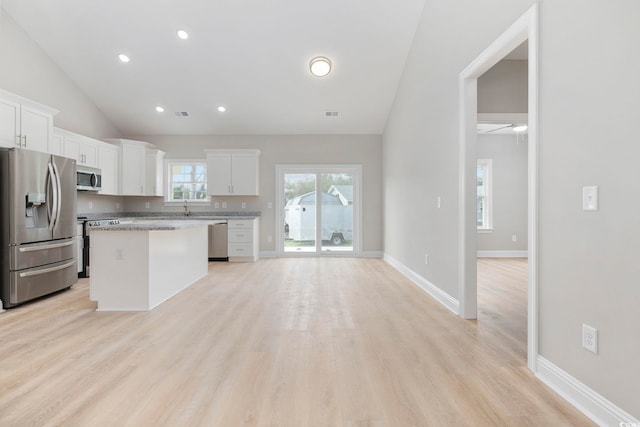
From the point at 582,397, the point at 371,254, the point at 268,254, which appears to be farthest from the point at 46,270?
the point at 371,254

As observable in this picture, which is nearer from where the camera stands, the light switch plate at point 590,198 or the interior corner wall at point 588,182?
the interior corner wall at point 588,182

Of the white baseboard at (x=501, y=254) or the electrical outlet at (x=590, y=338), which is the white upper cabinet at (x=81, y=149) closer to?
the electrical outlet at (x=590, y=338)

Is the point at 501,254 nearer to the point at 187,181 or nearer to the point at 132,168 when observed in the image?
the point at 187,181

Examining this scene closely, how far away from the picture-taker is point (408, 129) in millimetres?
5008

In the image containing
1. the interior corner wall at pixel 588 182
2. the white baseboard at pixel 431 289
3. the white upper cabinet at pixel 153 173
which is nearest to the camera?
the interior corner wall at pixel 588 182

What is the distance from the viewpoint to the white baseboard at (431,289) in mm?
3270

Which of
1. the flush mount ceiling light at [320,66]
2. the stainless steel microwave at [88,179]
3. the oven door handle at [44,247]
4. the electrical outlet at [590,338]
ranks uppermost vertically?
the flush mount ceiling light at [320,66]

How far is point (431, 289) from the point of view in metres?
3.90

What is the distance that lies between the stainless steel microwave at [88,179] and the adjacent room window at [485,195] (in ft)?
23.6

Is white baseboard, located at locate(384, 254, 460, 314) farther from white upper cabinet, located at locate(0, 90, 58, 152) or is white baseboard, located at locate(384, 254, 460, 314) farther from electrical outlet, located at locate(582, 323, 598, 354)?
white upper cabinet, located at locate(0, 90, 58, 152)

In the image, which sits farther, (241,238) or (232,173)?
(232,173)

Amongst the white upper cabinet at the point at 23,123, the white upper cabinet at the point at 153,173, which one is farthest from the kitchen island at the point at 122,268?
the white upper cabinet at the point at 153,173

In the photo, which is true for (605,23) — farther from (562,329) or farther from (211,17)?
(211,17)

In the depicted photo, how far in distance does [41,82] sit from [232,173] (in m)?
3.18
